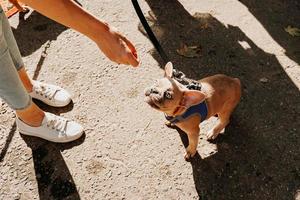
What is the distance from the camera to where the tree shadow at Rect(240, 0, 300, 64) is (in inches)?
171

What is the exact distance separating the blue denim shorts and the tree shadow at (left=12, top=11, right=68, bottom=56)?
125 cm

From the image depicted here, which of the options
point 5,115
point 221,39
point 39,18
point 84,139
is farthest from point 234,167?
point 39,18

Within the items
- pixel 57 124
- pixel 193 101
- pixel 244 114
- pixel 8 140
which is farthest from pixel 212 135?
pixel 8 140

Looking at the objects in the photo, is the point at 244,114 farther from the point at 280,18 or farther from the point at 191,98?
the point at 280,18

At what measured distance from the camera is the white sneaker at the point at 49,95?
12.3 feet

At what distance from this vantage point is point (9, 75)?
271cm

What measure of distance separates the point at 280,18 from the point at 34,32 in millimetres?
3086

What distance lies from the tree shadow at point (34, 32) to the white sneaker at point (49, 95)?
763 millimetres

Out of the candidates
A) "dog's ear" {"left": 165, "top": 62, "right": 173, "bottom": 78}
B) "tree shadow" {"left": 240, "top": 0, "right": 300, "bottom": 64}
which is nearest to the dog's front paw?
"dog's ear" {"left": 165, "top": 62, "right": 173, "bottom": 78}

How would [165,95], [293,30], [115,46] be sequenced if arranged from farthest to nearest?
[293,30], [165,95], [115,46]

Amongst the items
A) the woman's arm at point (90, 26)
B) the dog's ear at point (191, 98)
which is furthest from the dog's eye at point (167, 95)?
the woman's arm at point (90, 26)

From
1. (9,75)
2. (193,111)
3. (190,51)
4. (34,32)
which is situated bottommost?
(190,51)

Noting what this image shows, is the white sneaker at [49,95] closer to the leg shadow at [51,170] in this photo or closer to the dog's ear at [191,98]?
the leg shadow at [51,170]

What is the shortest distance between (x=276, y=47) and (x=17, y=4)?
3.19m
